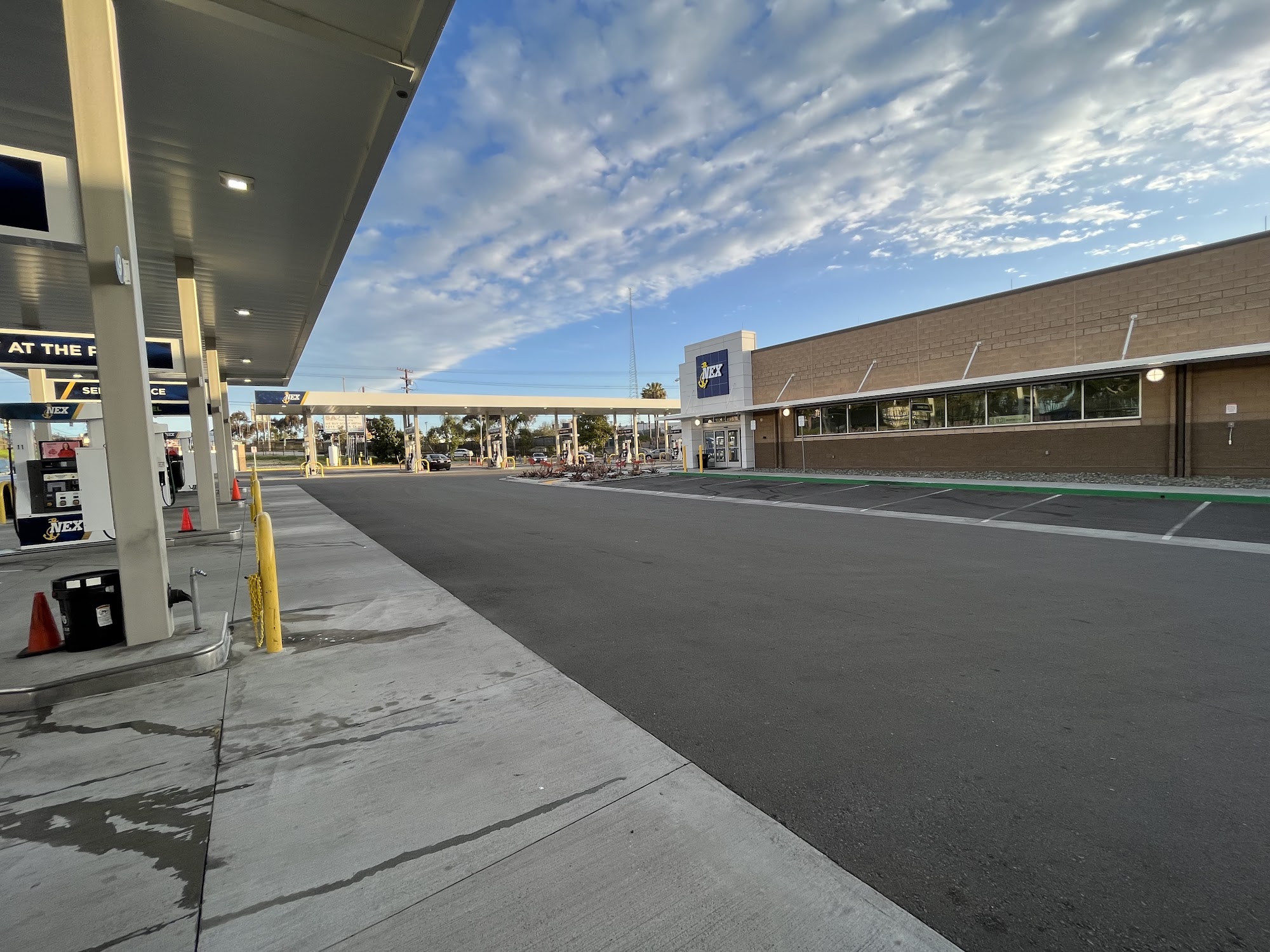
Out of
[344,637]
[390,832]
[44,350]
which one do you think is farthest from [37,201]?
[44,350]

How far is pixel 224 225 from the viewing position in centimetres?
969

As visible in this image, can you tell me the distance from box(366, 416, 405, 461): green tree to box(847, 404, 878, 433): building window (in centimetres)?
4862

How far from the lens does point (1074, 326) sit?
18.3 m

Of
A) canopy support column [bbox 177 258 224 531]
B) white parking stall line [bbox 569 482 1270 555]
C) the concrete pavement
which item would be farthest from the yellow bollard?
white parking stall line [bbox 569 482 1270 555]

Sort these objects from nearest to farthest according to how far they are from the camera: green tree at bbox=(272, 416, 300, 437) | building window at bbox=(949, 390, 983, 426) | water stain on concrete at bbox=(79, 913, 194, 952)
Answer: water stain on concrete at bbox=(79, 913, 194, 952) < building window at bbox=(949, 390, 983, 426) < green tree at bbox=(272, 416, 300, 437)

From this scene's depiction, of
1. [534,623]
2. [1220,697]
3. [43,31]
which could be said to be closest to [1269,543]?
[1220,697]

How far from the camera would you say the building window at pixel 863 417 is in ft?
81.4

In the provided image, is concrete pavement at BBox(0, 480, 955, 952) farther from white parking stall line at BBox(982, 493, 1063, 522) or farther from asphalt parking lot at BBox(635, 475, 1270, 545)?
white parking stall line at BBox(982, 493, 1063, 522)

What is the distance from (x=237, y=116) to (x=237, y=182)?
1.63 meters

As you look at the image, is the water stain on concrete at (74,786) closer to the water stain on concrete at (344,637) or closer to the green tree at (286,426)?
the water stain on concrete at (344,637)

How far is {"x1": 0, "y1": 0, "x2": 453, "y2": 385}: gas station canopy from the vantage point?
5.33 metres

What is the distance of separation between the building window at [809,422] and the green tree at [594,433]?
47622mm

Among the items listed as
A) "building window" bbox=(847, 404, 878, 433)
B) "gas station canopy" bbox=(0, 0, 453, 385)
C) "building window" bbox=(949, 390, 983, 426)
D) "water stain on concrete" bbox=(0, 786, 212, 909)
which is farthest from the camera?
"building window" bbox=(847, 404, 878, 433)

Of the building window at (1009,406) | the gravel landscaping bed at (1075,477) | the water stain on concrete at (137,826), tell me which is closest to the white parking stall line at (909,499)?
the gravel landscaping bed at (1075,477)
